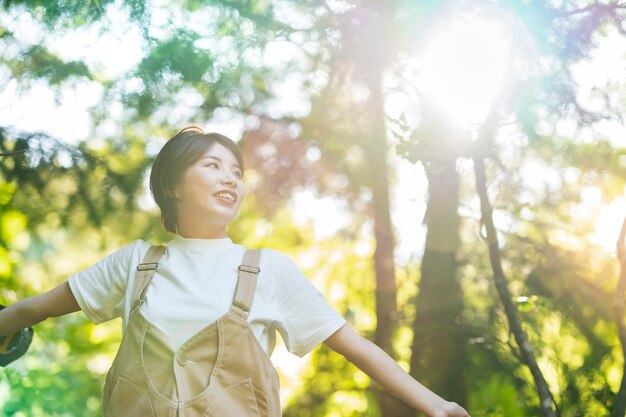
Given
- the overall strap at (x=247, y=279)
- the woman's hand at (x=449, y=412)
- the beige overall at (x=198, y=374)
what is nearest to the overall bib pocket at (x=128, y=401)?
the beige overall at (x=198, y=374)

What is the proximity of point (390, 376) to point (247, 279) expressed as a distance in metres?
0.32

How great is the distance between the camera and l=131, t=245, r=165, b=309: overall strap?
115cm

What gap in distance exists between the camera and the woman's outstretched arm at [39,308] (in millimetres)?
1229

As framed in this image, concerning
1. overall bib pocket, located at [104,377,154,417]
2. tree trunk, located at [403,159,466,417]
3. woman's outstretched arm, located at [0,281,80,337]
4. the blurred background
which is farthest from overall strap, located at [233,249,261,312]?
tree trunk, located at [403,159,466,417]

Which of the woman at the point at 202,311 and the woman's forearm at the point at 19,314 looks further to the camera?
the woman's forearm at the point at 19,314

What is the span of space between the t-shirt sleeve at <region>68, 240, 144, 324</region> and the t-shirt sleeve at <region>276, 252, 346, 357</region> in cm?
31

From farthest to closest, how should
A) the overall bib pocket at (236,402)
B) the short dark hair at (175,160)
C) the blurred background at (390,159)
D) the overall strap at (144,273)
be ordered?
the blurred background at (390,159) → the short dark hair at (175,160) → the overall strap at (144,273) → the overall bib pocket at (236,402)

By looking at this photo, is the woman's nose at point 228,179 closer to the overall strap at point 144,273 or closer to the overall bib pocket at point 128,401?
the overall strap at point 144,273

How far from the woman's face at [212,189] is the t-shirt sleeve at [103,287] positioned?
0.49 feet

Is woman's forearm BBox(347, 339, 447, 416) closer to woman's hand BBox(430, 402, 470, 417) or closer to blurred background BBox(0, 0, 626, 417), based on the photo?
woman's hand BBox(430, 402, 470, 417)

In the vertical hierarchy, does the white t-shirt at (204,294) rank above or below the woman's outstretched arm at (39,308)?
above

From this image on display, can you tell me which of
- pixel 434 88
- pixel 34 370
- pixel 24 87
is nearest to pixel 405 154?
pixel 434 88

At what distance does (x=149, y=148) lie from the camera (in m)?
2.47

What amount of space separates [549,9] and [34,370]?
3162 mm
